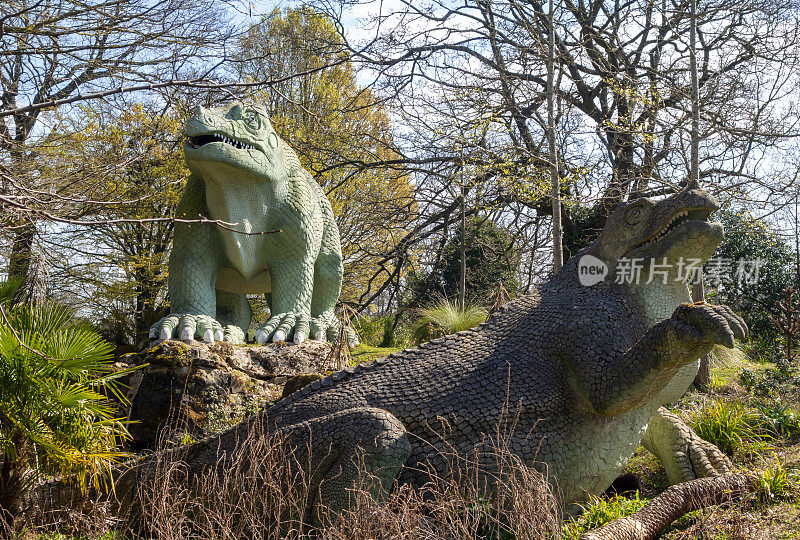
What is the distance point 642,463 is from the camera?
512cm

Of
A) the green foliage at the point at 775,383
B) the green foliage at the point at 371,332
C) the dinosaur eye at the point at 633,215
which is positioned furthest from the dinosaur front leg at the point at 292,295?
the green foliage at the point at 371,332

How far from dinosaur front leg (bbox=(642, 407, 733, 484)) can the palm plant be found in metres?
3.51

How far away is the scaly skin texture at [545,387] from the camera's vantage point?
3293mm

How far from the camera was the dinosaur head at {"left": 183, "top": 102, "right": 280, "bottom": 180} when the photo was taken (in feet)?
18.2

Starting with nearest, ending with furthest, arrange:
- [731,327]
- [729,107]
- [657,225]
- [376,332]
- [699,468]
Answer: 1. [731,327]
2. [657,225]
3. [699,468]
4. [729,107]
5. [376,332]

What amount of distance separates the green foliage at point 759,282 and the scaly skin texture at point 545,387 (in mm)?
8345

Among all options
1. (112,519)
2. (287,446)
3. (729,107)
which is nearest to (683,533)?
(287,446)

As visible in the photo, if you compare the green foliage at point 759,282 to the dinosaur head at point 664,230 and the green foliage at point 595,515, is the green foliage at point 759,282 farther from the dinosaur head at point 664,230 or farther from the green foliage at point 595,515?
the green foliage at point 595,515

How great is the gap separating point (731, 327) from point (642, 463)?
7.87 ft

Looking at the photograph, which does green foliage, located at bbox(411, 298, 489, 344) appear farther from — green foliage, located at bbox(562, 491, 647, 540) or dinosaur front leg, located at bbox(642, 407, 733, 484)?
green foliage, located at bbox(562, 491, 647, 540)

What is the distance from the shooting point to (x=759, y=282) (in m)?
11.5

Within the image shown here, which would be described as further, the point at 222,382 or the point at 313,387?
the point at 222,382

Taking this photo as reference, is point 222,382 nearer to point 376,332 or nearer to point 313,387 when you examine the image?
point 313,387

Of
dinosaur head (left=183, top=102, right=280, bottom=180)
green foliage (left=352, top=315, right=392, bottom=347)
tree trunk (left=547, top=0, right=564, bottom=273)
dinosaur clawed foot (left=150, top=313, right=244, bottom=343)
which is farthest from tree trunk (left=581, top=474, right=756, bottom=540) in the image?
green foliage (left=352, top=315, right=392, bottom=347)
